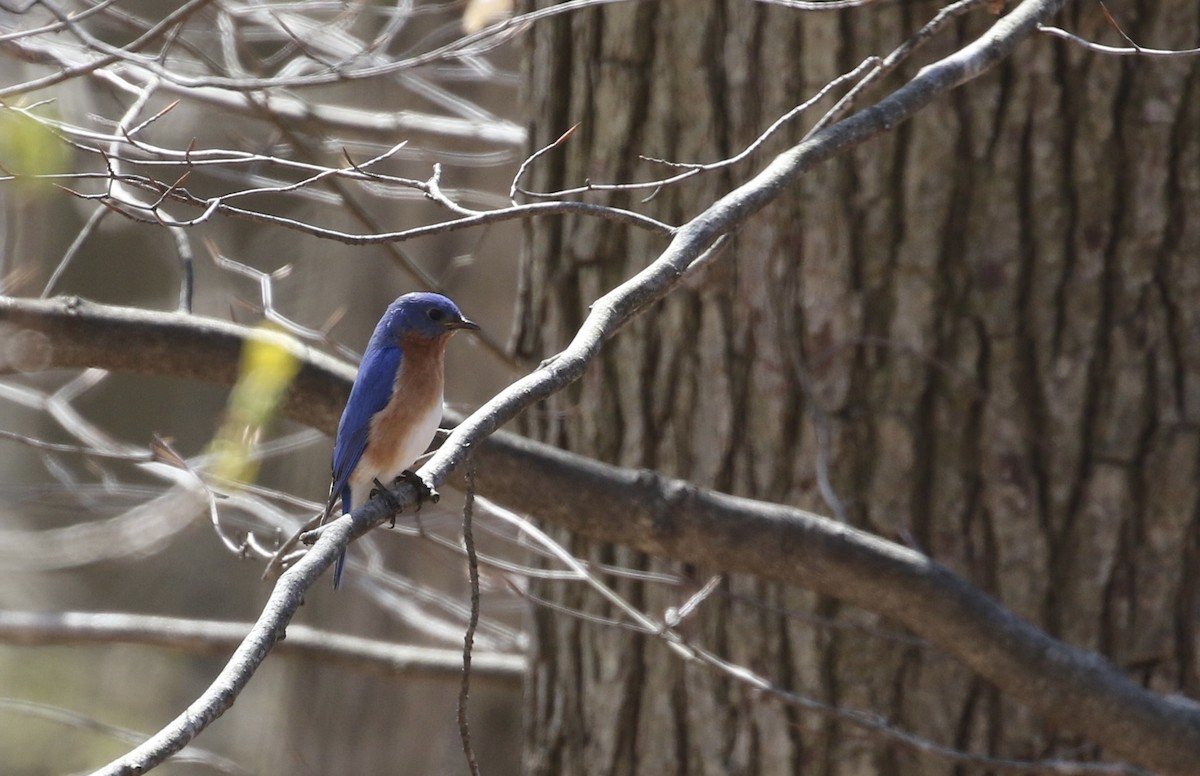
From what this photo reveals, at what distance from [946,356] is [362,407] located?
1.45 metres

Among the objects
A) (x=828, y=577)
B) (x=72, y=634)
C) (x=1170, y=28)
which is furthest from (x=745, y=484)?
(x=72, y=634)

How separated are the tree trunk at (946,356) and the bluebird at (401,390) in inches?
24.0

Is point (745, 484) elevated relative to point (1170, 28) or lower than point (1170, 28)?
lower

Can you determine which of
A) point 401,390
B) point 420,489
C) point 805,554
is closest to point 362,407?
point 401,390

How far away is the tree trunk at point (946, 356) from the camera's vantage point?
305cm

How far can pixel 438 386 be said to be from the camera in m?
3.06

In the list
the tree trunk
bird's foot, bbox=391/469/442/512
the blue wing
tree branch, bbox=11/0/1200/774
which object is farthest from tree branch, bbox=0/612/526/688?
tree branch, bbox=11/0/1200/774

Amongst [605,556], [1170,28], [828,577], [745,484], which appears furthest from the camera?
[605,556]

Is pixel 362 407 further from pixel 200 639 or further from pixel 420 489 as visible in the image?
pixel 200 639

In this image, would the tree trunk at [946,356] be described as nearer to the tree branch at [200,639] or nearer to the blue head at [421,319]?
the blue head at [421,319]

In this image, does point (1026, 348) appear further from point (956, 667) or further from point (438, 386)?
point (438, 386)

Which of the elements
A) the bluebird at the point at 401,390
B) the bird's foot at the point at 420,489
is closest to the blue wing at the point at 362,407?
the bluebird at the point at 401,390

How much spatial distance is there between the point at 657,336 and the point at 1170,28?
149 centimetres

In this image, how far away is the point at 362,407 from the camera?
2.83 m
